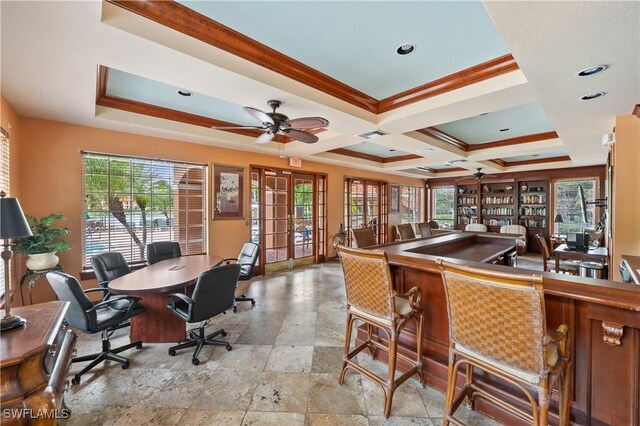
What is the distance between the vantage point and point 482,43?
2184 mm

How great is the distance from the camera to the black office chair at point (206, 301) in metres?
2.35

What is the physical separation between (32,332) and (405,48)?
3.12 metres

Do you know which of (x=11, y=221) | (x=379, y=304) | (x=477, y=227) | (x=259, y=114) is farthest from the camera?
(x=477, y=227)

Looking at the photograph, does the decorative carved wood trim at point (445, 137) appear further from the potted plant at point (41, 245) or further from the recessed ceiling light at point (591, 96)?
the potted plant at point (41, 245)

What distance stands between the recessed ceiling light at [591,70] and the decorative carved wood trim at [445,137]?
2.35 metres

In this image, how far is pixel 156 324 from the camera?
274cm

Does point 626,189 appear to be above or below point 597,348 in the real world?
above

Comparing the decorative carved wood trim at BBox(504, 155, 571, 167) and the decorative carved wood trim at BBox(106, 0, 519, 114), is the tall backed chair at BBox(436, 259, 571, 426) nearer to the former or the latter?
the decorative carved wood trim at BBox(106, 0, 519, 114)

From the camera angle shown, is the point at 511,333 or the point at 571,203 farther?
the point at 571,203

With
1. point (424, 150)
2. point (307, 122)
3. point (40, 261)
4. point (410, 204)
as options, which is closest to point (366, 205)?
point (410, 204)

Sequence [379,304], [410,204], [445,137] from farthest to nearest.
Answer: [410,204] → [445,137] → [379,304]

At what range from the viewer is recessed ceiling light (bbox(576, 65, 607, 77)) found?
195cm

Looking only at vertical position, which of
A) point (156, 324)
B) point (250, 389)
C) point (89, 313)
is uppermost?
point (89, 313)

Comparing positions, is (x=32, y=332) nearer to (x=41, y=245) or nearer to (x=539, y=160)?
(x=41, y=245)
